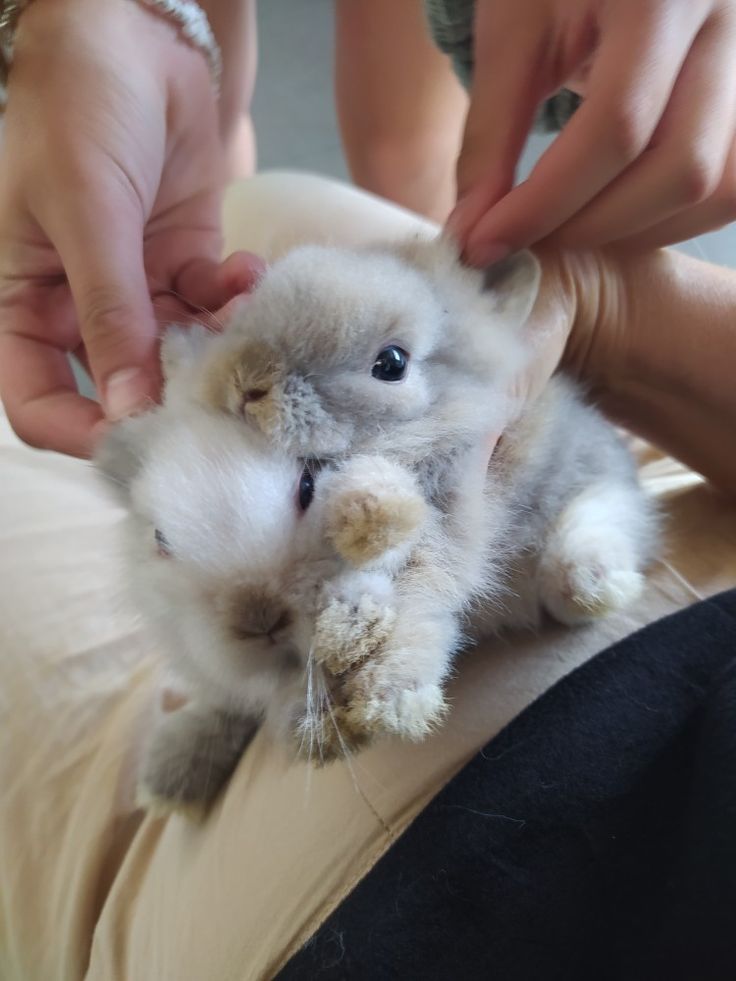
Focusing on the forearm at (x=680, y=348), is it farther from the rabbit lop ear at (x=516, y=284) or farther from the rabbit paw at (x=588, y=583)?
the rabbit paw at (x=588, y=583)

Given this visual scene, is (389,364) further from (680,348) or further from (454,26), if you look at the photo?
(454,26)

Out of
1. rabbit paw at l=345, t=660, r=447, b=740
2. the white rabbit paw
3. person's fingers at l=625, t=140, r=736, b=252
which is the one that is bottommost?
rabbit paw at l=345, t=660, r=447, b=740

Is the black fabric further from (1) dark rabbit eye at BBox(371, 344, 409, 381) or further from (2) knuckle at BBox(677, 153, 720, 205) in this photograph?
(2) knuckle at BBox(677, 153, 720, 205)

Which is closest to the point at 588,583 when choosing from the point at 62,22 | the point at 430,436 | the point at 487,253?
the point at 430,436

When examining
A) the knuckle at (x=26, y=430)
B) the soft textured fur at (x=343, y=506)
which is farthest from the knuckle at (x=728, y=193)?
the knuckle at (x=26, y=430)

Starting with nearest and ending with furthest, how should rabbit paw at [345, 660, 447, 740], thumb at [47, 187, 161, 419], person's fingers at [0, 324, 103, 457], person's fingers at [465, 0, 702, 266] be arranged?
rabbit paw at [345, 660, 447, 740]
person's fingers at [465, 0, 702, 266]
thumb at [47, 187, 161, 419]
person's fingers at [0, 324, 103, 457]

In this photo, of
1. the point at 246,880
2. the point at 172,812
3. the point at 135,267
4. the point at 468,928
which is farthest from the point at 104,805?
the point at 135,267

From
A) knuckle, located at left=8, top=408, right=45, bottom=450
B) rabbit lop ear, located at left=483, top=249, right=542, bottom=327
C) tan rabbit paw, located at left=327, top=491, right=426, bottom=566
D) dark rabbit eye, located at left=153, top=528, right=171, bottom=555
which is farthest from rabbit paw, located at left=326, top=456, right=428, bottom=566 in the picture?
knuckle, located at left=8, top=408, right=45, bottom=450
